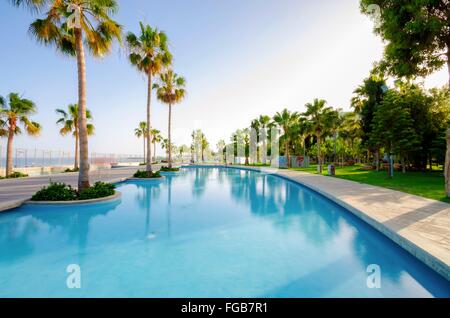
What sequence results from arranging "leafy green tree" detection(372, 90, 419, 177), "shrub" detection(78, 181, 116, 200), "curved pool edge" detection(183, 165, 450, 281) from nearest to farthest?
"curved pool edge" detection(183, 165, 450, 281)
"shrub" detection(78, 181, 116, 200)
"leafy green tree" detection(372, 90, 419, 177)

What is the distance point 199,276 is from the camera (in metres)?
4.14

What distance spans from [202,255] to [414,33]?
40.5 ft

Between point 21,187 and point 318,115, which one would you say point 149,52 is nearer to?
point 21,187

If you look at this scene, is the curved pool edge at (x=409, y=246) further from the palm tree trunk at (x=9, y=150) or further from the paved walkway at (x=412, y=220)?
the palm tree trunk at (x=9, y=150)

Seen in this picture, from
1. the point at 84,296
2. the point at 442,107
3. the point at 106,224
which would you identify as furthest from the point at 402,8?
the point at 442,107

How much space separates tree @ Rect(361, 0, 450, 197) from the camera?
798 cm

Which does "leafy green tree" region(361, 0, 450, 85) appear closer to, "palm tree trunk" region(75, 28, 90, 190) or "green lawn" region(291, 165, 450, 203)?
"green lawn" region(291, 165, 450, 203)

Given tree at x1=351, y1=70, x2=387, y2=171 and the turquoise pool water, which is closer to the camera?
the turquoise pool water

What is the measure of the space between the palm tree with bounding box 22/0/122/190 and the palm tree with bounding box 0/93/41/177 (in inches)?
579

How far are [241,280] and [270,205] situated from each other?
6.88m

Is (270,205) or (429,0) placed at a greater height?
(429,0)

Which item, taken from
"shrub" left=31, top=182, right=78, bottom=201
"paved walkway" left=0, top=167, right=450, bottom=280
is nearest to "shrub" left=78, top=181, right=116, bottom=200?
"shrub" left=31, top=182, right=78, bottom=201
